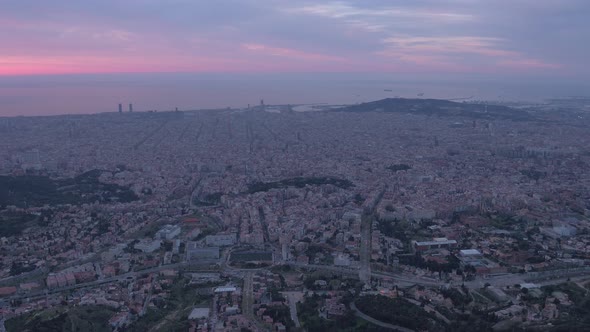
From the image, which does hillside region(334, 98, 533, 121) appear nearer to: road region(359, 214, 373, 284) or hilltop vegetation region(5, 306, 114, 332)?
road region(359, 214, 373, 284)

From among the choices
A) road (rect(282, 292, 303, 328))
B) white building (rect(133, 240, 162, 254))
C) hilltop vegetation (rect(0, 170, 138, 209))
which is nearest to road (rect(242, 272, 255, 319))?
road (rect(282, 292, 303, 328))

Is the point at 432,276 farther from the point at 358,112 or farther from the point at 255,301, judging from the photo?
the point at 358,112

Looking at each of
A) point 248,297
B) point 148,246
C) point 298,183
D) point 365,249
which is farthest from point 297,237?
point 298,183

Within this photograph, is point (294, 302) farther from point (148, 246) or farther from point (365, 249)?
point (148, 246)

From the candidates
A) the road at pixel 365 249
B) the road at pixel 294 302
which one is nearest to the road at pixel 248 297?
the road at pixel 294 302

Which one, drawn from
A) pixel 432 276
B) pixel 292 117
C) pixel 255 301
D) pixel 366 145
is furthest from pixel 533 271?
pixel 292 117

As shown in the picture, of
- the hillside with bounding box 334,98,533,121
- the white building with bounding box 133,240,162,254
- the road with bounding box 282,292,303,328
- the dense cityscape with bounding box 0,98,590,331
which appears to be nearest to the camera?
the road with bounding box 282,292,303,328

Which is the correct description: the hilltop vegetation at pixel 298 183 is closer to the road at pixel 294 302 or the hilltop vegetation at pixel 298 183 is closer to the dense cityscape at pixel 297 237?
the dense cityscape at pixel 297 237
